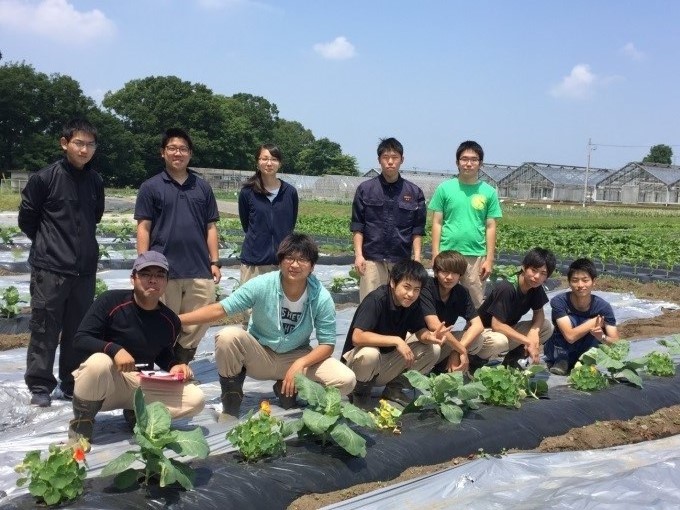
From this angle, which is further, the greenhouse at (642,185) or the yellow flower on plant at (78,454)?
the greenhouse at (642,185)

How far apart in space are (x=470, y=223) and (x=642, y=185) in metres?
51.4

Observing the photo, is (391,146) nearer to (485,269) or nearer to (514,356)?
(485,269)

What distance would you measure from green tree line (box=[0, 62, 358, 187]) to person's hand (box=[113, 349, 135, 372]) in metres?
33.6

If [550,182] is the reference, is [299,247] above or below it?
below

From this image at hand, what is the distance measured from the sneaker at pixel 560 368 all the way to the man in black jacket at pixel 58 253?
10.2 feet

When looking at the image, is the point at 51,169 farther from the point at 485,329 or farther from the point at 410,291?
the point at 485,329

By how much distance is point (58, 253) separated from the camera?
13.1 feet

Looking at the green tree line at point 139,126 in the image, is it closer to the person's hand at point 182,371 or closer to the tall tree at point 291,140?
the tall tree at point 291,140

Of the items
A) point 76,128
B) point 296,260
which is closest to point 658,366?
point 296,260

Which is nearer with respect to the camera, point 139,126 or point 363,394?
point 363,394

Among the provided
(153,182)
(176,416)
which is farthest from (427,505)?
(153,182)

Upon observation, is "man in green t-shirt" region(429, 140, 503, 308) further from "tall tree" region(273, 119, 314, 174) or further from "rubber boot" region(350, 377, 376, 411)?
"tall tree" region(273, 119, 314, 174)

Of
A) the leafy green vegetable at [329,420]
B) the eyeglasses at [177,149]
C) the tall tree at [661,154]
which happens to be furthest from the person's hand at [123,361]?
the tall tree at [661,154]

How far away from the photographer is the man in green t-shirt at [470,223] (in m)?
5.19
